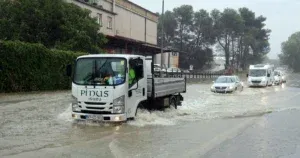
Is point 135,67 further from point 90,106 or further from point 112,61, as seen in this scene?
point 90,106

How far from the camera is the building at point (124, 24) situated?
150 feet

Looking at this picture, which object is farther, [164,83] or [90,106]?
[164,83]

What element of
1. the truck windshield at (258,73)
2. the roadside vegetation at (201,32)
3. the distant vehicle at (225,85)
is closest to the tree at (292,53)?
the roadside vegetation at (201,32)

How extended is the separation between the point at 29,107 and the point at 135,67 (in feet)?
23.1

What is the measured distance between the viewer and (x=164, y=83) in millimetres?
16125

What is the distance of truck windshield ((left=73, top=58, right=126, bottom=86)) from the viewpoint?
41.9 ft

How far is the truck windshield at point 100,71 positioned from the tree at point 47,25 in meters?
20.7

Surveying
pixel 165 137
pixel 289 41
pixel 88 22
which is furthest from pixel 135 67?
pixel 289 41

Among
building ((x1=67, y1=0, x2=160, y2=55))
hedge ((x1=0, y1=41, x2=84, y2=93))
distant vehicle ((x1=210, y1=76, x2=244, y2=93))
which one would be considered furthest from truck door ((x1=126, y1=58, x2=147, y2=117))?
building ((x1=67, y1=0, x2=160, y2=55))

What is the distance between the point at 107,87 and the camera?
12.6 meters

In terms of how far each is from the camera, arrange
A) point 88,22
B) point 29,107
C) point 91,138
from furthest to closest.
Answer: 1. point 88,22
2. point 29,107
3. point 91,138

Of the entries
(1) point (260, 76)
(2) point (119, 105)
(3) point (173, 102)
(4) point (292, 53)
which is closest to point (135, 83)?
(2) point (119, 105)

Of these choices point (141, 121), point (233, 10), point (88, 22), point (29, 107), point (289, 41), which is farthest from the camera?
point (289, 41)

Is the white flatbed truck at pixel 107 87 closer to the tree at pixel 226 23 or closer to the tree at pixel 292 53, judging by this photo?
the tree at pixel 226 23
